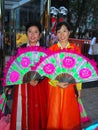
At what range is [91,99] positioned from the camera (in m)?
6.91

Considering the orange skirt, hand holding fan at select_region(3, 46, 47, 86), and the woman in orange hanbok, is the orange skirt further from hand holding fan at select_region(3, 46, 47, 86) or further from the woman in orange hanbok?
hand holding fan at select_region(3, 46, 47, 86)

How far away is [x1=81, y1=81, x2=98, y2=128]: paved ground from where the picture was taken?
18.4 ft

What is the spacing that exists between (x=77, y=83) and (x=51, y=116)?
19.9 inches

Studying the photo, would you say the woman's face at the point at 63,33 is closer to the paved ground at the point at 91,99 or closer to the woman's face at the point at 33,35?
the woman's face at the point at 33,35

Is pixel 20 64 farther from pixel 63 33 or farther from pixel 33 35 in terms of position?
pixel 63 33

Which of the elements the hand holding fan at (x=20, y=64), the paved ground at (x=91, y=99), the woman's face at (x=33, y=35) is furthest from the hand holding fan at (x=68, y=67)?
the paved ground at (x=91, y=99)

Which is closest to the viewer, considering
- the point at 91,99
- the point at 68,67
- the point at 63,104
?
the point at 68,67

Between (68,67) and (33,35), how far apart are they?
62cm

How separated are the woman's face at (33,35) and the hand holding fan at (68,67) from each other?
377 millimetres

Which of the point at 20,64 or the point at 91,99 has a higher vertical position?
the point at 20,64

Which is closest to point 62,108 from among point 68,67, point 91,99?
point 68,67

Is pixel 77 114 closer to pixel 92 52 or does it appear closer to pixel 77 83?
pixel 77 83

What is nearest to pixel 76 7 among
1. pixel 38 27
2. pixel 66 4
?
pixel 66 4

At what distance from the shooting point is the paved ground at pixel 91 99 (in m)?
5.61
